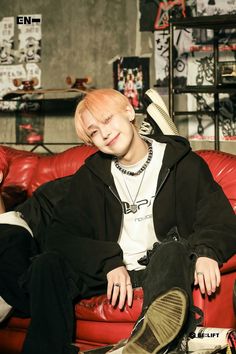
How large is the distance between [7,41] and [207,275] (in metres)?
5.56

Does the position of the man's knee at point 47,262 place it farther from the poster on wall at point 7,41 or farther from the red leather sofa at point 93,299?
the poster on wall at point 7,41

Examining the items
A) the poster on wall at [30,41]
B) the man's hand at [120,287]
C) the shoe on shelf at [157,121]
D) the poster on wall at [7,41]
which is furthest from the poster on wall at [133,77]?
the man's hand at [120,287]

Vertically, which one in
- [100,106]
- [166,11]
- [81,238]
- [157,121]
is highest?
[166,11]

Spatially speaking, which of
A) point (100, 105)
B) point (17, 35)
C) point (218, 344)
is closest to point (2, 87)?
point (17, 35)

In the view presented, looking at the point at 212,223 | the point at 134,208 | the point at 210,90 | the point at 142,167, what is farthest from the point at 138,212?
the point at 210,90

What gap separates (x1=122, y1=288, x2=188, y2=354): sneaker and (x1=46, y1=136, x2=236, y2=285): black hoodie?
402 mm

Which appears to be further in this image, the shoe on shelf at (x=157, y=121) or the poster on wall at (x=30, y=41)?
the poster on wall at (x=30, y=41)

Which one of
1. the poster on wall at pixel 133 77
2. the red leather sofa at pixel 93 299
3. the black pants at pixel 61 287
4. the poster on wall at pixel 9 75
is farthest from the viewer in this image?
the poster on wall at pixel 9 75

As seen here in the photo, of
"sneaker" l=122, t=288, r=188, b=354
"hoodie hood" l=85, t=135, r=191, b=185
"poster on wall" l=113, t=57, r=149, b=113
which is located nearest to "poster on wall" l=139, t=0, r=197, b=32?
"poster on wall" l=113, t=57, r=149, b=113

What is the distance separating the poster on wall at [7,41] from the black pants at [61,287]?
16.8ft

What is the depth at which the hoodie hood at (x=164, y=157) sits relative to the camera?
314 centimetres

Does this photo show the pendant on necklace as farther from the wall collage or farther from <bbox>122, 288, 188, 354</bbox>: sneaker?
the wall collage

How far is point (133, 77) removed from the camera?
23.4 ft

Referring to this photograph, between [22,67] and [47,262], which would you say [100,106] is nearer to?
[47,262]
